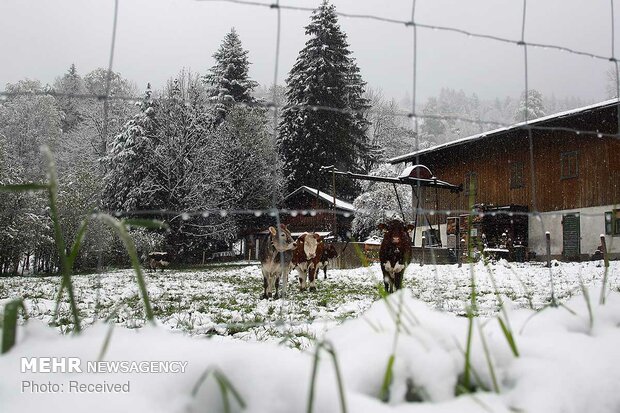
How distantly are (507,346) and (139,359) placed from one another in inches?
26.1

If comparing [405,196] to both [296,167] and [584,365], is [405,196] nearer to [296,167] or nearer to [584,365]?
[296,167]

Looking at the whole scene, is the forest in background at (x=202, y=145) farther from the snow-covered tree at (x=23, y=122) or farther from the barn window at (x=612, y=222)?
the barn window at (x=612, y=222)

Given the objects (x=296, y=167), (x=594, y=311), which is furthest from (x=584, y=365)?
(x=296, y=167)

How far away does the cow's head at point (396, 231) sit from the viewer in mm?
7611

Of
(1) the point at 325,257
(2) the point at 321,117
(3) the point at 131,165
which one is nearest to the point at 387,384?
(1) the point at 325,257

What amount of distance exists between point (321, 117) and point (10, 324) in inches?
569

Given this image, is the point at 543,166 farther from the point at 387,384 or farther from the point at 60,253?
the point at 60,253

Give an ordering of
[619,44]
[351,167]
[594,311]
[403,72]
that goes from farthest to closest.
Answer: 1. [351,167]
2. [403,72]
3. [619,44]
4. [594,311]

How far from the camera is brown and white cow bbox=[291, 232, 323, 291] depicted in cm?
1016

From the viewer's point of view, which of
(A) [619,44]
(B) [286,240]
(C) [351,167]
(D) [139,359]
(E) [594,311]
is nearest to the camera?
(D) [139,359]

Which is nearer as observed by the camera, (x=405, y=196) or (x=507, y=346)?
(x=507, y=346)

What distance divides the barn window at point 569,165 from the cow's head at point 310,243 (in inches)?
578

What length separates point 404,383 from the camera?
785 millimetres

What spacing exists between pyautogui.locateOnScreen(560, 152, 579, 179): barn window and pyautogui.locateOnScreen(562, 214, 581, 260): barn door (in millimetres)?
1790
